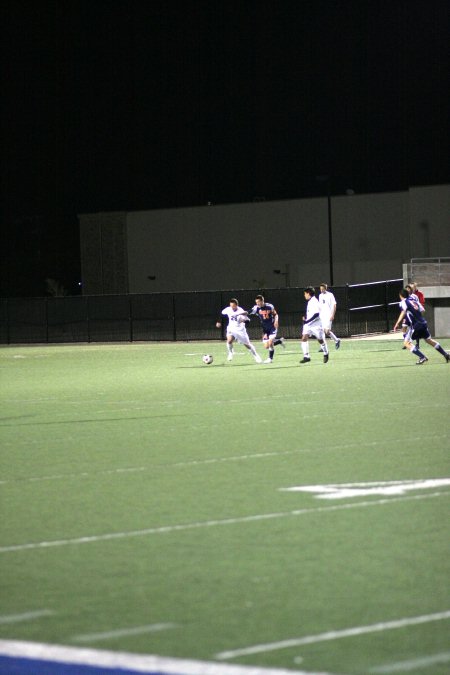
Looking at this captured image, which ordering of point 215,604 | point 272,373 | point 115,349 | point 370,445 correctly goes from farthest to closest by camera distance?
point 115,349 → point 272,373 → point 370,445 → point 215,604

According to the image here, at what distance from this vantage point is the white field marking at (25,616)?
6652mm

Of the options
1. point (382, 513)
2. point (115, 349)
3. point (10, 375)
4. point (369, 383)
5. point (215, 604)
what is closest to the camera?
point (215, 604)

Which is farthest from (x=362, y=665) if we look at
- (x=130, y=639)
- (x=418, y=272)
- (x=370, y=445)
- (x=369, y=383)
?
(x=418, y=272)

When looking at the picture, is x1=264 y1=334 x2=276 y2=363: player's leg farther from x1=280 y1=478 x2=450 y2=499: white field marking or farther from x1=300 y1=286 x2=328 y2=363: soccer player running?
x1=280 y1=478 x2=450 y2=499: white field marking

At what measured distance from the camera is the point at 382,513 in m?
9.67

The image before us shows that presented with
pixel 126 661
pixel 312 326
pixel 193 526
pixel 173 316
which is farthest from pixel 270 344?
pixel 126 661

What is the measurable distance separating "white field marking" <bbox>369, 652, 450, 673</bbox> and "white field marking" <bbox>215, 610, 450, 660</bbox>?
0.52m

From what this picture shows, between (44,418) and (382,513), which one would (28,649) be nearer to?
(382,513)

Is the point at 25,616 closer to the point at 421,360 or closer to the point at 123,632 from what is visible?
the point at 123,632

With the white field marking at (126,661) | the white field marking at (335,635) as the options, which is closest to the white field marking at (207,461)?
the white field marking at (126,661)

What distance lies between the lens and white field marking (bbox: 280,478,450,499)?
421 inches

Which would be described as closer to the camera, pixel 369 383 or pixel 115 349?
pixel 369 383

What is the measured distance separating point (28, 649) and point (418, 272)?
47739 millimetres

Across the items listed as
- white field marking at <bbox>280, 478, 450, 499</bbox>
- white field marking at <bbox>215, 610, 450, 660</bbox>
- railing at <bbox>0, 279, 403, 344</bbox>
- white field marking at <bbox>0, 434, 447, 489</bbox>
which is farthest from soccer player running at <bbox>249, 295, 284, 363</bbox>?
white field marking at <bbox>215, 610, 450, 660</bbox>
